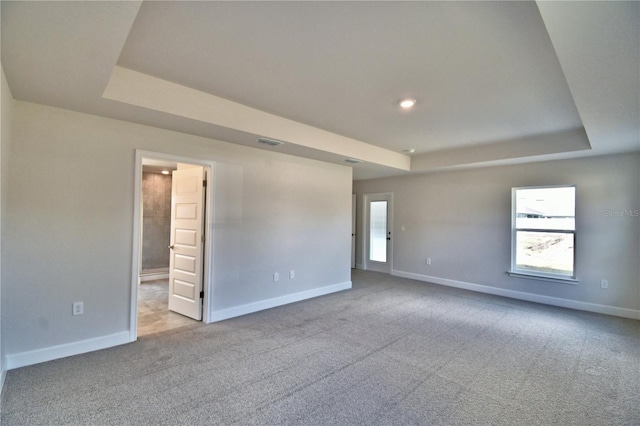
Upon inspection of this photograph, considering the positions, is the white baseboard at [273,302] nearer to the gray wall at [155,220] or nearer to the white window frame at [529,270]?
the white window frame at [529,270]

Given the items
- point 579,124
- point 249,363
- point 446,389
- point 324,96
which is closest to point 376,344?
point 446,389

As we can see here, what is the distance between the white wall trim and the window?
6028mm

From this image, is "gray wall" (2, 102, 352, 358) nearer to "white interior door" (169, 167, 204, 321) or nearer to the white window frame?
"white interior door" (169, 167, 204, 321)

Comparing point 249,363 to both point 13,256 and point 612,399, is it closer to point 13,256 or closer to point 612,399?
point 13,256

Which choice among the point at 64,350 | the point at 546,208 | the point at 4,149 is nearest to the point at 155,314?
the point at 64,350

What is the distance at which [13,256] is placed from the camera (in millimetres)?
2660

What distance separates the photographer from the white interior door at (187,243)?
4020mm

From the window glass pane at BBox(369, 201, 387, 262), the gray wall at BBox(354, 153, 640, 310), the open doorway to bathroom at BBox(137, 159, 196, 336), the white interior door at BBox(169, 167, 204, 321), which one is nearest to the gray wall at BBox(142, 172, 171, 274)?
the open doorway to bathroom at BBox(137, 159, 196, 336)

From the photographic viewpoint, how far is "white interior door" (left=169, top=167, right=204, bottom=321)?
4.02m

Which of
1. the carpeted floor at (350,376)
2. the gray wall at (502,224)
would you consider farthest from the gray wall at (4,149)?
the gray wall at (502,224)

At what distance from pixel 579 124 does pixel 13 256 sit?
632cm

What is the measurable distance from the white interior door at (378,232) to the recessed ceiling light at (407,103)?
4133 mm

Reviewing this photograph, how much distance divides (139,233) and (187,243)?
29.3 inches

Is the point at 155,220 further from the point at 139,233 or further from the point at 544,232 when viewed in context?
the point at 544,232
